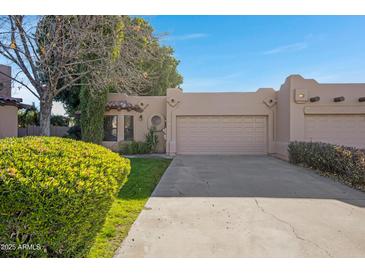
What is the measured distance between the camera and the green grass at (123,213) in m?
3.17

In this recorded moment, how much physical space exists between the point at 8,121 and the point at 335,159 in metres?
14.6

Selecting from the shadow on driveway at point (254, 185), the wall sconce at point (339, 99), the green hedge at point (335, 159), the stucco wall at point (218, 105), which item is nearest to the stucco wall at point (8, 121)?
the stucco wall at point (218, 105)

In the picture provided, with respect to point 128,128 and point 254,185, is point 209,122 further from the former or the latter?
point 254,185

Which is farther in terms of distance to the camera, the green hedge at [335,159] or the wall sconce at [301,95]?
the wall sconce at [301,95]

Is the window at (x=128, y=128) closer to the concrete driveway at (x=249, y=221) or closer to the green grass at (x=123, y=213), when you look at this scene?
the green grass at (x=123, y=213)

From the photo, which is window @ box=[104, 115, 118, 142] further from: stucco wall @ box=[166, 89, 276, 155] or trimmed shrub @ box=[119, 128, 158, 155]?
stucco wall @ box=[166, 89, 276, 155]

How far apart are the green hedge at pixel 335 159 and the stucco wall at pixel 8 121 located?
551 inches

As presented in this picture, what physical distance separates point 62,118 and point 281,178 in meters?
17.9

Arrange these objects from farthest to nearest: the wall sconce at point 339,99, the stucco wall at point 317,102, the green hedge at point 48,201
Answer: the stucco wall at point 317,102
the wall sconce at point 339,99
the green hedge at point 48,201

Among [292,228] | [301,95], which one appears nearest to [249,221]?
[292,228]

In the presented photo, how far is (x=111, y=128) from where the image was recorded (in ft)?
50.3

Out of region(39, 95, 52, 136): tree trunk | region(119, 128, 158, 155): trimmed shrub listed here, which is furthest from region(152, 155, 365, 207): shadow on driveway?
region(119, 128, 158, 155): trimmed shrub
